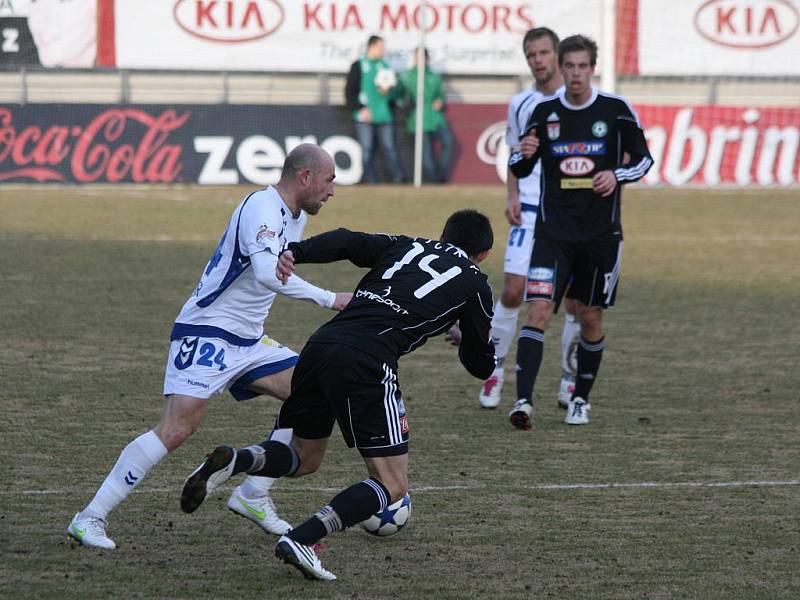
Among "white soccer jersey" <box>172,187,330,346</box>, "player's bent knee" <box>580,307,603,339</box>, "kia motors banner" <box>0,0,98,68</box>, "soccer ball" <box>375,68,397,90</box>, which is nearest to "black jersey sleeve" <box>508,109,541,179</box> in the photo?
"player's bent knee" <box>580,307,603,339</box>

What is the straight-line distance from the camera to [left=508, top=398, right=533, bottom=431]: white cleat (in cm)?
758

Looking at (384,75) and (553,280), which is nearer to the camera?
(553,280)

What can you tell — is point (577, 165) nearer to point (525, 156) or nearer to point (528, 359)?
point (525, 156)

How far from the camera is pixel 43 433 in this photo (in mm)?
7215

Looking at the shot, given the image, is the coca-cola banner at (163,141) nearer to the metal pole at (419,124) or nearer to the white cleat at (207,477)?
the metal pole at (419,124)

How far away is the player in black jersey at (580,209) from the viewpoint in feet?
25.2

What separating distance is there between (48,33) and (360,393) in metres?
20.5

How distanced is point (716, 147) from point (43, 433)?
18.1 meters

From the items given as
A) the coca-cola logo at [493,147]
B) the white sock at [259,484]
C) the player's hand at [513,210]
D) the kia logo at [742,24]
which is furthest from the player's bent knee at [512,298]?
the kia logo at [742,24]

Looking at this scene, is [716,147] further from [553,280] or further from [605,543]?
[605,543]

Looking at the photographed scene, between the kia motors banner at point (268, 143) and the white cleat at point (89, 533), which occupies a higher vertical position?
the white cleat at point (89, 533)

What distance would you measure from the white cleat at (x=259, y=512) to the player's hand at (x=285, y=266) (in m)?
0.93

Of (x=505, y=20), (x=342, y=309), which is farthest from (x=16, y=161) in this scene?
(x=342, y=309)

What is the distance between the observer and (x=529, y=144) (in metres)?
7.77
